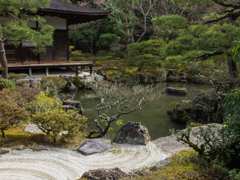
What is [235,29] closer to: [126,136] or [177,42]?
[177,42]

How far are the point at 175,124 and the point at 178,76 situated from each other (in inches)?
487

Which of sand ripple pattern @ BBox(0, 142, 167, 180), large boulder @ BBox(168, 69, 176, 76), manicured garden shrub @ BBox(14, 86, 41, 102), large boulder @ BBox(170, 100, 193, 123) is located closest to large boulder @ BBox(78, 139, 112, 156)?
sand ripple pattern @ BBox(0, 142, 167, 180)

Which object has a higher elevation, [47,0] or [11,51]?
[47,0]

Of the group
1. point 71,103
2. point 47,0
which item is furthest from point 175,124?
point 47,0

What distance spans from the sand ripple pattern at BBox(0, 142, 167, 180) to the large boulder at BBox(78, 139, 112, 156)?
0.14 metres

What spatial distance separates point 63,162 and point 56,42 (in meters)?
14.4

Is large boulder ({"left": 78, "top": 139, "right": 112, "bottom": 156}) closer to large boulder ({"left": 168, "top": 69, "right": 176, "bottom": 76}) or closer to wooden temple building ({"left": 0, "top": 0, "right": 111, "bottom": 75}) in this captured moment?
wooden temple building ({"left": 0, "top": 0, "right": 111, "bottom": 75})

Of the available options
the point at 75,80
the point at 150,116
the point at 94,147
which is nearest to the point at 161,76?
the point at 75,80

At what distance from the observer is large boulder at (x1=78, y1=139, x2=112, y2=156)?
5889mm

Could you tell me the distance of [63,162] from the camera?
17.5ft

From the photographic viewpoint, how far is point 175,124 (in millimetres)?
10727

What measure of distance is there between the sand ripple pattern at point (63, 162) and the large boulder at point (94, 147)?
0.46ft

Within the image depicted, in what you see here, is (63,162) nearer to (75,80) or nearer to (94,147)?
(94,147)

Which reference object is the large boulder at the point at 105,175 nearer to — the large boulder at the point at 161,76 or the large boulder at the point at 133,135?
the large boulder at the point at 133,135
